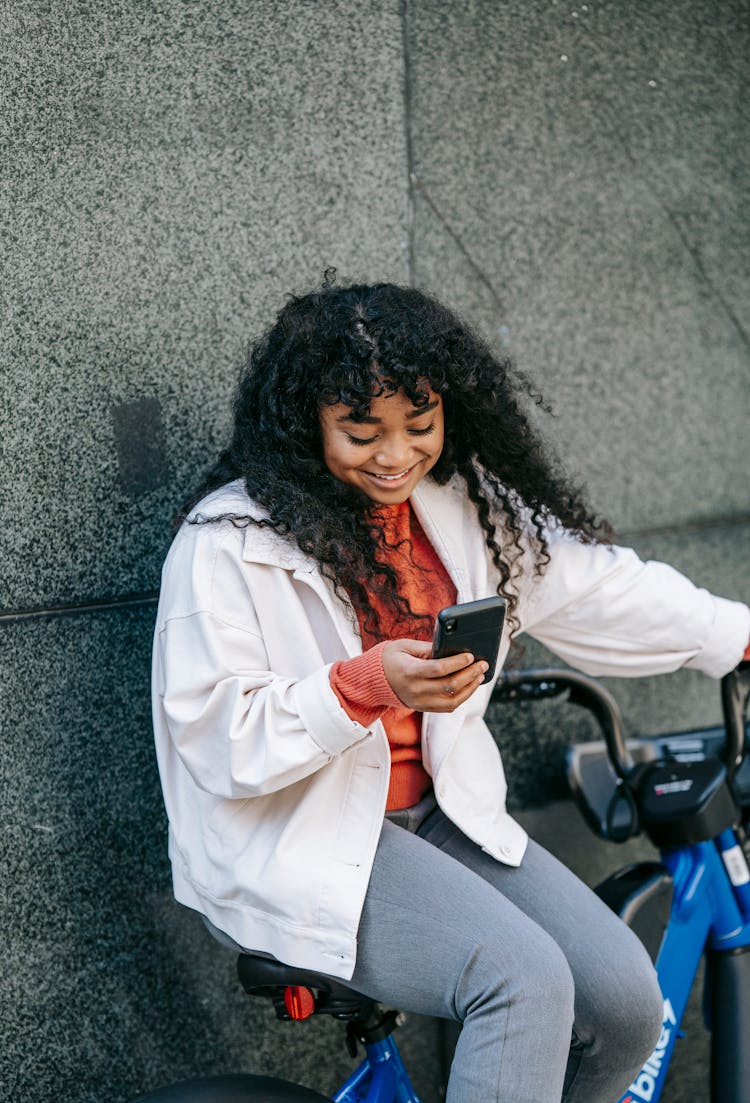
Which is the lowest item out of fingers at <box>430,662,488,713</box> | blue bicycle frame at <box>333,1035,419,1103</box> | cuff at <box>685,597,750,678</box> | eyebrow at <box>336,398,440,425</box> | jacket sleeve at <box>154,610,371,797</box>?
blue bicycle frame at <box>333,1035,419,1103</box>

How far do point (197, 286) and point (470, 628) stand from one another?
1.19m

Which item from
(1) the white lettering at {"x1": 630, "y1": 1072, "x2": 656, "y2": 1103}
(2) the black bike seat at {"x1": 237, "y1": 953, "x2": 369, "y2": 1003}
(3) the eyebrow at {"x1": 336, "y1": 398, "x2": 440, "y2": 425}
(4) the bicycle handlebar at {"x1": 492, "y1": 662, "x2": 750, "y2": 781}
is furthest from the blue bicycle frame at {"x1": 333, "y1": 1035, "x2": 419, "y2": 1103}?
(3) the eyebrow at {"x1": 336, "y1": 398, "x2": 440, "y2": 425}

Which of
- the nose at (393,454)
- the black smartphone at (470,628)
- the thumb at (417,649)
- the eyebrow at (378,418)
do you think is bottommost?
the thumb at (417,649)

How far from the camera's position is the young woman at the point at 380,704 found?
1953 mm

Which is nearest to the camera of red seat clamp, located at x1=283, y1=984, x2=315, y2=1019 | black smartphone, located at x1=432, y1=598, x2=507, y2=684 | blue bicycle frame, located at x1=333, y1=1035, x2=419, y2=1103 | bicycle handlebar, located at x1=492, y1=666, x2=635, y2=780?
black smartphone, located at x1=432, y1=598, x2=507, y2=684

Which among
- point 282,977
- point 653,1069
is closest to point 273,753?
point 282,977

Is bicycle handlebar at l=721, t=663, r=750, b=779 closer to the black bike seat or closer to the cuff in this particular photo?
the cuff

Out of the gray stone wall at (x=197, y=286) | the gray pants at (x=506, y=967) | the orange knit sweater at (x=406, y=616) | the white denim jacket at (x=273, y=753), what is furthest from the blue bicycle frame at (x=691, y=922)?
the gray stone wall at (x=197, y=286)

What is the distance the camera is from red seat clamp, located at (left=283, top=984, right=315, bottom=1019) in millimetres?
2080

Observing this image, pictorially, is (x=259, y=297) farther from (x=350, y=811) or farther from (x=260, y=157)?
(x=350, y=811)

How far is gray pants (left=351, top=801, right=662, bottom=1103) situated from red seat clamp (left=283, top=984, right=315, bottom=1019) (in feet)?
0.30

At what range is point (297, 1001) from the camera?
2.08m

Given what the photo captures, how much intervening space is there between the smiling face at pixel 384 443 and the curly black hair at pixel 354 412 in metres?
0.02

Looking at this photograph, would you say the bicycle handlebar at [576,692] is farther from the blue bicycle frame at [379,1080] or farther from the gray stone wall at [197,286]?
the blue bicycle frame at [379,1080]
